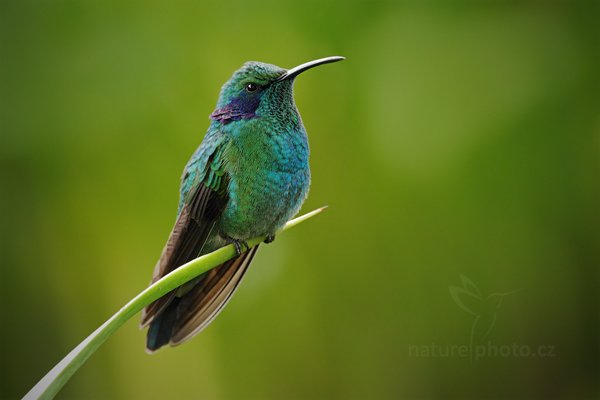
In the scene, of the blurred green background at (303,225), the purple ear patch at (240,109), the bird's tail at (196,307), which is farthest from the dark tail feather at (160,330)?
the blurred green background at (303,225)

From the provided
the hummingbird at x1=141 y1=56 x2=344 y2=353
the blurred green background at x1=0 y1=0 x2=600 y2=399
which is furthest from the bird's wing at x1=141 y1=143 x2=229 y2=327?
the blurred green background at x1=0 y1=0 x2=600 y2=399

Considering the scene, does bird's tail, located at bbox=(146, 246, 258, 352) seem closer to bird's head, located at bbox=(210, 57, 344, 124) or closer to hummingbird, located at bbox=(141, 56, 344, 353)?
hummingbird, located at bbox=(141, 56, 344, 353)

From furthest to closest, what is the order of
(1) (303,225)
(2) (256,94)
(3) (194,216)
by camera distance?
(1) (303,225) < (2) (256,94) < (3) (194,216)

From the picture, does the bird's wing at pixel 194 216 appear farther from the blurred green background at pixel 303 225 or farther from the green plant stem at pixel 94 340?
the blurred green background at pixel 303 225

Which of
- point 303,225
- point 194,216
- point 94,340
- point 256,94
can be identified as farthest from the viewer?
point 303,225

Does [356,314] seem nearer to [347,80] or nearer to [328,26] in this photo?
[347,80]

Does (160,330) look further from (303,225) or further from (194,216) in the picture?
(303,225)

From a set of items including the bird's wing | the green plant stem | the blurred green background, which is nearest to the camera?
the green plant stem

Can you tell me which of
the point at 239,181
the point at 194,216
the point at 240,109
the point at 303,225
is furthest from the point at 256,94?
the point at 303,225
